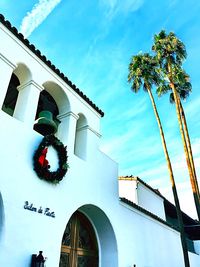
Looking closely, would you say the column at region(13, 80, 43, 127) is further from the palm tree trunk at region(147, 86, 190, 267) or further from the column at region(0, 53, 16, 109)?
the palm tree trunk at region(147, 86, 190, 267)

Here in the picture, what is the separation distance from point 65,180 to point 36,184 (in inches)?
42.8

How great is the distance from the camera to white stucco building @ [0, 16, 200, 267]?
15.9ft

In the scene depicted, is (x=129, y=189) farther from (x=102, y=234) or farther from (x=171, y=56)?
(x=171, y=56)

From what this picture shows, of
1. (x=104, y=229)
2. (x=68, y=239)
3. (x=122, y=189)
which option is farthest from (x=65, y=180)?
(x=122, y=189)

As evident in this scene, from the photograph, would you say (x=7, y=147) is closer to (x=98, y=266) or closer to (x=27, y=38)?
(x=27, y=38)

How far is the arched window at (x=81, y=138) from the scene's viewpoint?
25.5ft

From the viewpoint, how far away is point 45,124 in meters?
5.90

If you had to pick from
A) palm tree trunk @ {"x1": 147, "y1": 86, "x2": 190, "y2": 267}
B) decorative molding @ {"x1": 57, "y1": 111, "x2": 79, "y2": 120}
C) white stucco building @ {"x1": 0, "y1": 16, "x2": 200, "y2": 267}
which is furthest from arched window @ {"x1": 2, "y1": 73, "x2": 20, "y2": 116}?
palm tree trunk @ {"x1": 147, "y1": 86, "x2": 190, "y2": 267}

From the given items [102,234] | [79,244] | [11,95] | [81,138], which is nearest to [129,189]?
[102,234]

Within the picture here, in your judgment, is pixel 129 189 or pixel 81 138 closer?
pixel 81 138

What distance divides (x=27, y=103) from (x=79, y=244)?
449 centimetres

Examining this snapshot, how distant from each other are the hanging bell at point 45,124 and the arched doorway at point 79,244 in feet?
9.59

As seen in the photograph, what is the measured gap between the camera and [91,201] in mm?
7031

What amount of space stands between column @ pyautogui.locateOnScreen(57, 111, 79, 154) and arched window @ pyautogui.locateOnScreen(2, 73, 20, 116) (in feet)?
5.53
